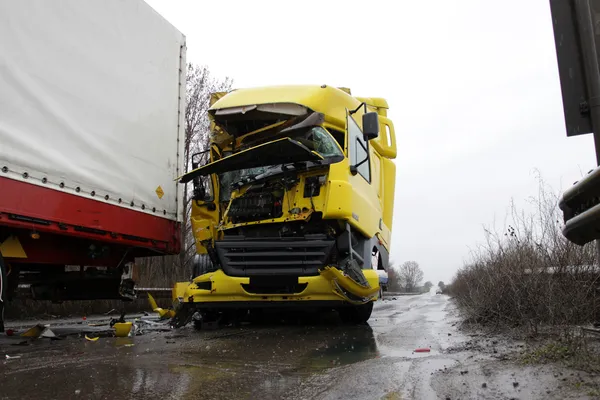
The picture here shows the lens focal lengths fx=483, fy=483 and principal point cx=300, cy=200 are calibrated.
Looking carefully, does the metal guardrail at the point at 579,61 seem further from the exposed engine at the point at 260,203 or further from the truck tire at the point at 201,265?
the truck tire at the point at 201,265

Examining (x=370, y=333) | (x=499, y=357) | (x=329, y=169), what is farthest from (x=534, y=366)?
(x=329, y=169)

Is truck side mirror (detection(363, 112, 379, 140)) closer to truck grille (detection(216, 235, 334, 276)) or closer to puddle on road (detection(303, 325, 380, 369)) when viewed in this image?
truck grille (detection(216, 235, 334, 276))

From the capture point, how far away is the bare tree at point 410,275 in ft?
376

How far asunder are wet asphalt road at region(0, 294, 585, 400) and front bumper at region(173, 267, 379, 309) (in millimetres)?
533

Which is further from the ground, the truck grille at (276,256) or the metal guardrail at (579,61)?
the metal guardrail at (579,61)

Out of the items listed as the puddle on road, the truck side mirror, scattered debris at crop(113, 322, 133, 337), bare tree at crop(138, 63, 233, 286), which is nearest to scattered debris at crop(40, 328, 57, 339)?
scattered debris at crop(113, 322, 133, 337)

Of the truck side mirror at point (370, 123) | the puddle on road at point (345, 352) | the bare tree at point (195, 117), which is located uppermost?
the bare tree at point (195, 117)

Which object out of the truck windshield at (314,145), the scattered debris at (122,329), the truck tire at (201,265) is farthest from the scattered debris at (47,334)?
the truck windshield at (314,145)

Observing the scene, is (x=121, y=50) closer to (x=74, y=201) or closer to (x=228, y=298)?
(x=74, y=201)

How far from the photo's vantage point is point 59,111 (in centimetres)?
538

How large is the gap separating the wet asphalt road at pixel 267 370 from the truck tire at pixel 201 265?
1.24 meters

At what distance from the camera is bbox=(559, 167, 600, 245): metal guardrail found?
168 cm

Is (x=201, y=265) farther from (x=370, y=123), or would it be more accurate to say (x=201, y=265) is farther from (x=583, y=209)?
(x=583, y=209)

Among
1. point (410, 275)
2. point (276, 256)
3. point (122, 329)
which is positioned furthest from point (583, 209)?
→ point (410, 275)
